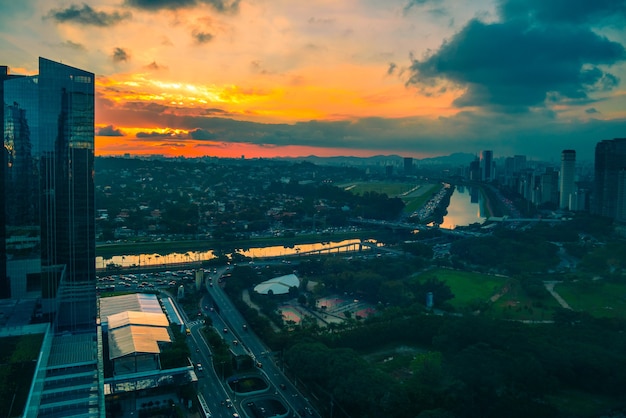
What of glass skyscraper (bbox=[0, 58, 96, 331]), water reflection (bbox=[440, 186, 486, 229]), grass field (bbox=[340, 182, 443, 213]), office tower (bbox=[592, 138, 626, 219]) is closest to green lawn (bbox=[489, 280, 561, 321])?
glass skyscraper (bbox=[0, 58, 96, 331])

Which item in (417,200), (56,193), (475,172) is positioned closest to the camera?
(56,193)

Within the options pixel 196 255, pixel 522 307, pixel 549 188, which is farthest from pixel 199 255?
pixel 549 188

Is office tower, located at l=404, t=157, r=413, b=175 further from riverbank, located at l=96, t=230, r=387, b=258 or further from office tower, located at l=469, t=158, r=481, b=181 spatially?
riverbank, located at l=96, t=230, r=387, b=258

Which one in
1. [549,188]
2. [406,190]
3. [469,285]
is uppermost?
[549,188]

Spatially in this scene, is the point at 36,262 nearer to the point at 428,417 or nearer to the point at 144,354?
the point at 144,354

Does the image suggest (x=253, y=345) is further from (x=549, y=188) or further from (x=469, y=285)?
(x=549, y=188)

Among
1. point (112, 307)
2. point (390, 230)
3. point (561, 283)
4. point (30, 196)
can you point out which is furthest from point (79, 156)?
point (390, 230)
